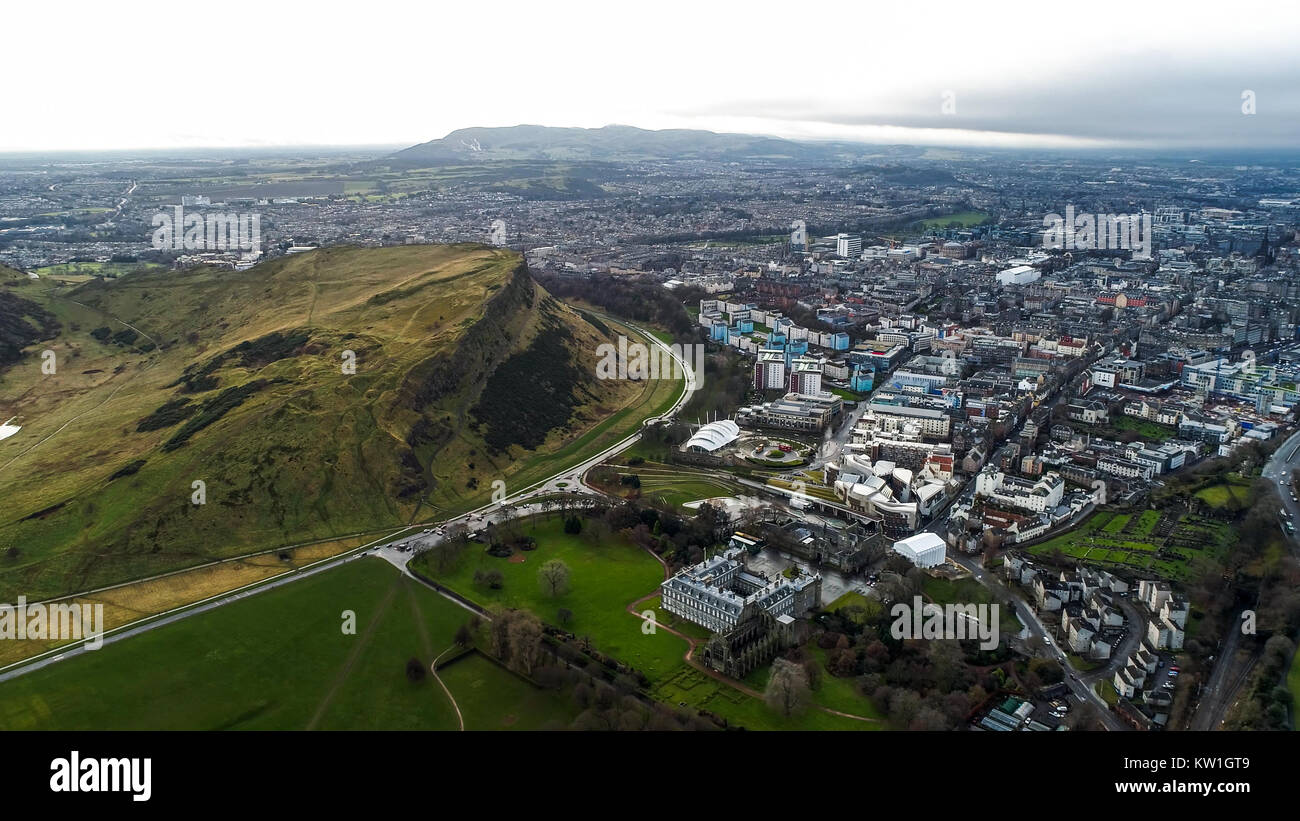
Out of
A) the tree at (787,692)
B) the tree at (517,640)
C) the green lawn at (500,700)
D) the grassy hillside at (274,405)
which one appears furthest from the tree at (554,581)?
the grassy hillside at (274,405)

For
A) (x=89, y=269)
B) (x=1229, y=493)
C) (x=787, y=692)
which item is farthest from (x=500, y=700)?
(x=89, y=269)

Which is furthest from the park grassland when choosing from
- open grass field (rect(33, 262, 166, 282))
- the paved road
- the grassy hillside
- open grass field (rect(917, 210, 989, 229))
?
open grass field (rect(917, 210, 989, 229))

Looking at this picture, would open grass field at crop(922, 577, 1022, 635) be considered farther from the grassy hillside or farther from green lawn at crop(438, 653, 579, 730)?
the grassy hillside

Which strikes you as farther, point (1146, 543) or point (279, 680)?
point (1146, 543)

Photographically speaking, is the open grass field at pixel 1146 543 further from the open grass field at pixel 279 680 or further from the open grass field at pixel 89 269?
the open grass field at pixel 89 269

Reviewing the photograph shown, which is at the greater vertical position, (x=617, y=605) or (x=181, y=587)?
(x=181, y=587)

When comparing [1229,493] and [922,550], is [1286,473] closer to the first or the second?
[1229,493]
